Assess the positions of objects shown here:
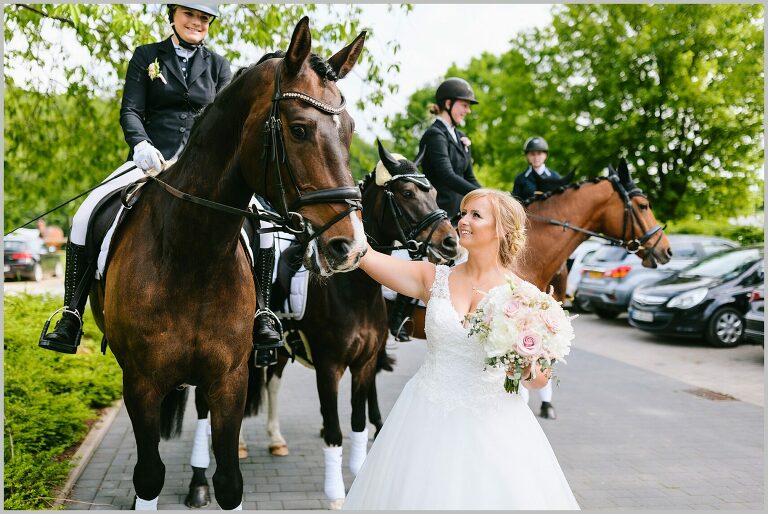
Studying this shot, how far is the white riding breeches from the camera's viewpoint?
4.58 m

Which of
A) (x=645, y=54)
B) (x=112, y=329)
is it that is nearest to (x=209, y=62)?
(x=112, y=329)

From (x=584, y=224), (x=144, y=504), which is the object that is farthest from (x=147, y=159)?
(x=584, y=224)

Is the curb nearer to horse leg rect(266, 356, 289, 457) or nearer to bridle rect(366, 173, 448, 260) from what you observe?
horse leg rect(266, 356, 289, 457)

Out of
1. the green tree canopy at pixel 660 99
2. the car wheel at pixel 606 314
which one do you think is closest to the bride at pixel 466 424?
the car wheel at pixel 606 314

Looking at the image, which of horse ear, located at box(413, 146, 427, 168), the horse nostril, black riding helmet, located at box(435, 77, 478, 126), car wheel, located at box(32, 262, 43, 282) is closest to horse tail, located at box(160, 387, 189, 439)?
horse ear, located at box(413, 146, 427, 168)

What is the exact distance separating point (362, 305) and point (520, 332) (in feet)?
8.56

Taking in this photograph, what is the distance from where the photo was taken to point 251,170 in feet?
11.6

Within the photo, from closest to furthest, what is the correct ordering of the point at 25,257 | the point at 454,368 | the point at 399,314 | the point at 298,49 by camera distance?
the point at 298,49 < the point at 454,368 < the point at 399,314 < the point at 25,257

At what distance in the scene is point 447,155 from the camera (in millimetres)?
7152

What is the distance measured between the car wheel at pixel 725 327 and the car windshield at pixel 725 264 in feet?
2.74

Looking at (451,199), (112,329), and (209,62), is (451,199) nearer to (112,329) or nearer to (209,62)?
(209,62)

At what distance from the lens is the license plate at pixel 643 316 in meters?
15.8

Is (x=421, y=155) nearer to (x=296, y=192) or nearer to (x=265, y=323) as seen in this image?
(x=265, y=323)

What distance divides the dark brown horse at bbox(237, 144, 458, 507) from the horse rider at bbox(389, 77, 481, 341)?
110cm
